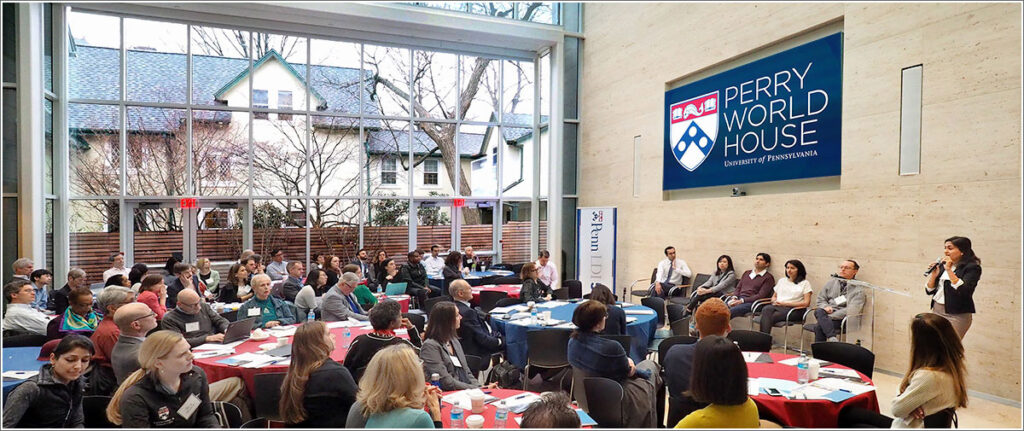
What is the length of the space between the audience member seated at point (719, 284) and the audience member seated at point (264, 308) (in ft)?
19.9

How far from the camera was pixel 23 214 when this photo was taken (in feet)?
30.6

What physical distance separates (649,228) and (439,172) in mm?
4992

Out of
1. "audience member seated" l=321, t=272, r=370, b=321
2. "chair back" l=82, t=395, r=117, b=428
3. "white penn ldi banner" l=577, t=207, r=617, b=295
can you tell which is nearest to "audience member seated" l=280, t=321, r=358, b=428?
"chair back" l=82, t=395, r=117, b=428

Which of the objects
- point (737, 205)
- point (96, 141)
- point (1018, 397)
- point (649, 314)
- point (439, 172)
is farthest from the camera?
point (439, 172)

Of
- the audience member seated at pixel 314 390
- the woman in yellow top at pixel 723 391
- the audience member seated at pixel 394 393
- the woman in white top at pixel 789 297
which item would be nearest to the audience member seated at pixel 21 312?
the audience member seated at pixel 314 390

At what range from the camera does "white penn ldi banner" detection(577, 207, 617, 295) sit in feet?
37.1

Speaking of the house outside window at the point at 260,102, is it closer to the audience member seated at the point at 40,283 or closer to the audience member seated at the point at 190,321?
the audience member seated at the point at 40,283

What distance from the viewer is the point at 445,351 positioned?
4.05 meters

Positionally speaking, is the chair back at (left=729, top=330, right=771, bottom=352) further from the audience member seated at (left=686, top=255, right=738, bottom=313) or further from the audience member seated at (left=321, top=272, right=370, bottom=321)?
the audience member seated at (left=321, top=272, right=370, bottom=321)

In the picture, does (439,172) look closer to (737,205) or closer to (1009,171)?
(737,205)

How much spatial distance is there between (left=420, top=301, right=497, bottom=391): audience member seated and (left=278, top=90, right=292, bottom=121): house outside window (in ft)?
29.1

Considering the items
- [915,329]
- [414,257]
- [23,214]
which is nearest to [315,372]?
[915,329]

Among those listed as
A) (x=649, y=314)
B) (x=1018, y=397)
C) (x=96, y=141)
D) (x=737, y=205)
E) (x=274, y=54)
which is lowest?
(x=1018, y=397)

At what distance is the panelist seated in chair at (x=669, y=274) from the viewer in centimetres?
969
